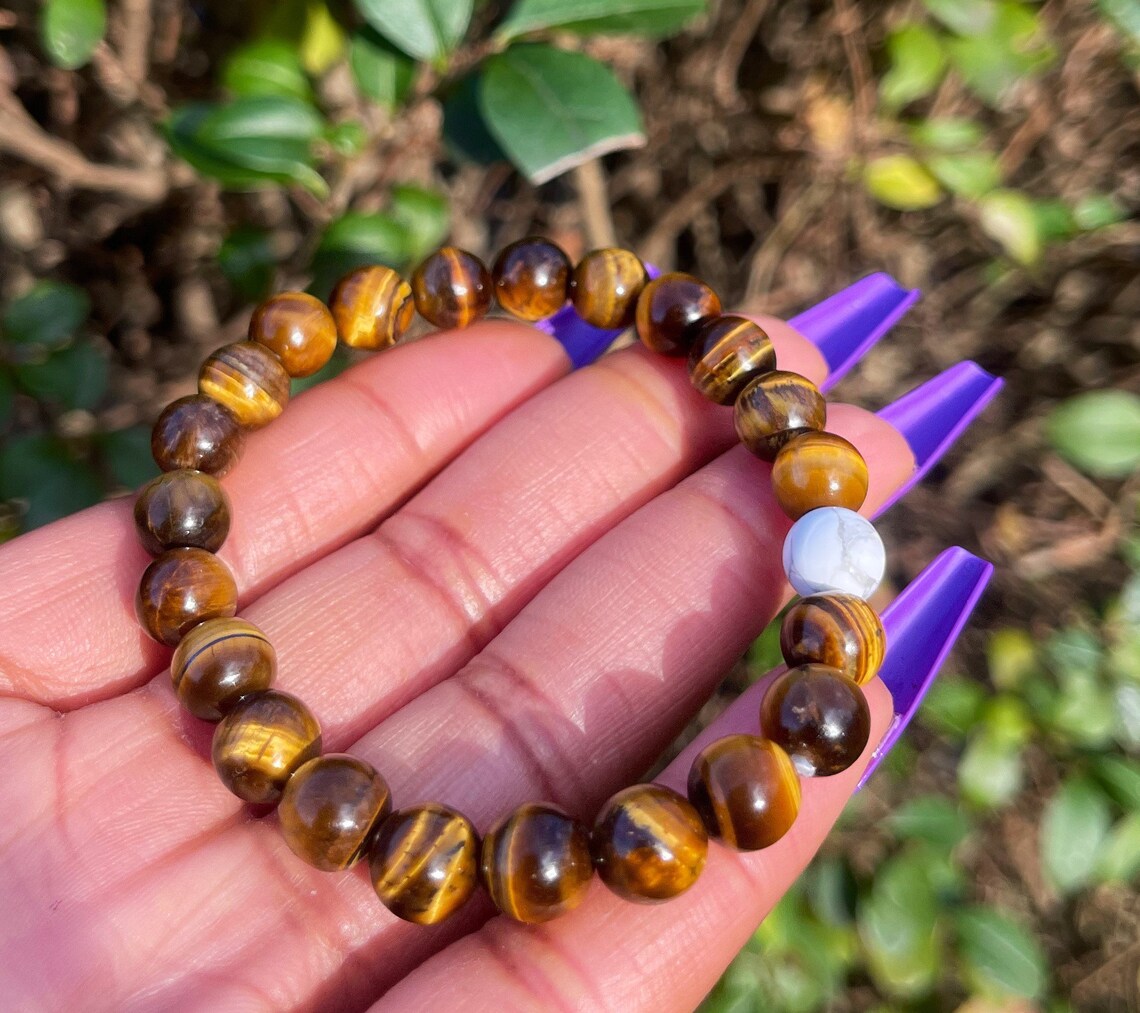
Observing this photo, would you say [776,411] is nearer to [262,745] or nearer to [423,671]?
[423,671]

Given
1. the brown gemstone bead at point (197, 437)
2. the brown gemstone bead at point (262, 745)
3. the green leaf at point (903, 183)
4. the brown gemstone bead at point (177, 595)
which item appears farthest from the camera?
the green leaf at point (903, 183)

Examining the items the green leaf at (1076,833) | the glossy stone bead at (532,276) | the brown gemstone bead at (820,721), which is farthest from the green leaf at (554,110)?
the green leaf at (1076,833)

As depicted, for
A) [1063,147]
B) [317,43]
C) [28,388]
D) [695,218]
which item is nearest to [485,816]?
[28,388]

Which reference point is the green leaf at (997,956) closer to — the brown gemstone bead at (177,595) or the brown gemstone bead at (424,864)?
the brown gemstone bead at (424,864)

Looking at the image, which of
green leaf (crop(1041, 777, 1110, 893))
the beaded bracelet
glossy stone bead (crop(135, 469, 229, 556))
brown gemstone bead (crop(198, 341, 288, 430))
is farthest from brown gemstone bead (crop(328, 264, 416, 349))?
green leaf (crop(1041, 777, 1110, 893))

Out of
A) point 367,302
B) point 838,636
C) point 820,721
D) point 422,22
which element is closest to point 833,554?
point 838,636

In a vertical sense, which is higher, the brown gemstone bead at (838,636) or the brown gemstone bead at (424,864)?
the brown gemstone bead at (838,636)
